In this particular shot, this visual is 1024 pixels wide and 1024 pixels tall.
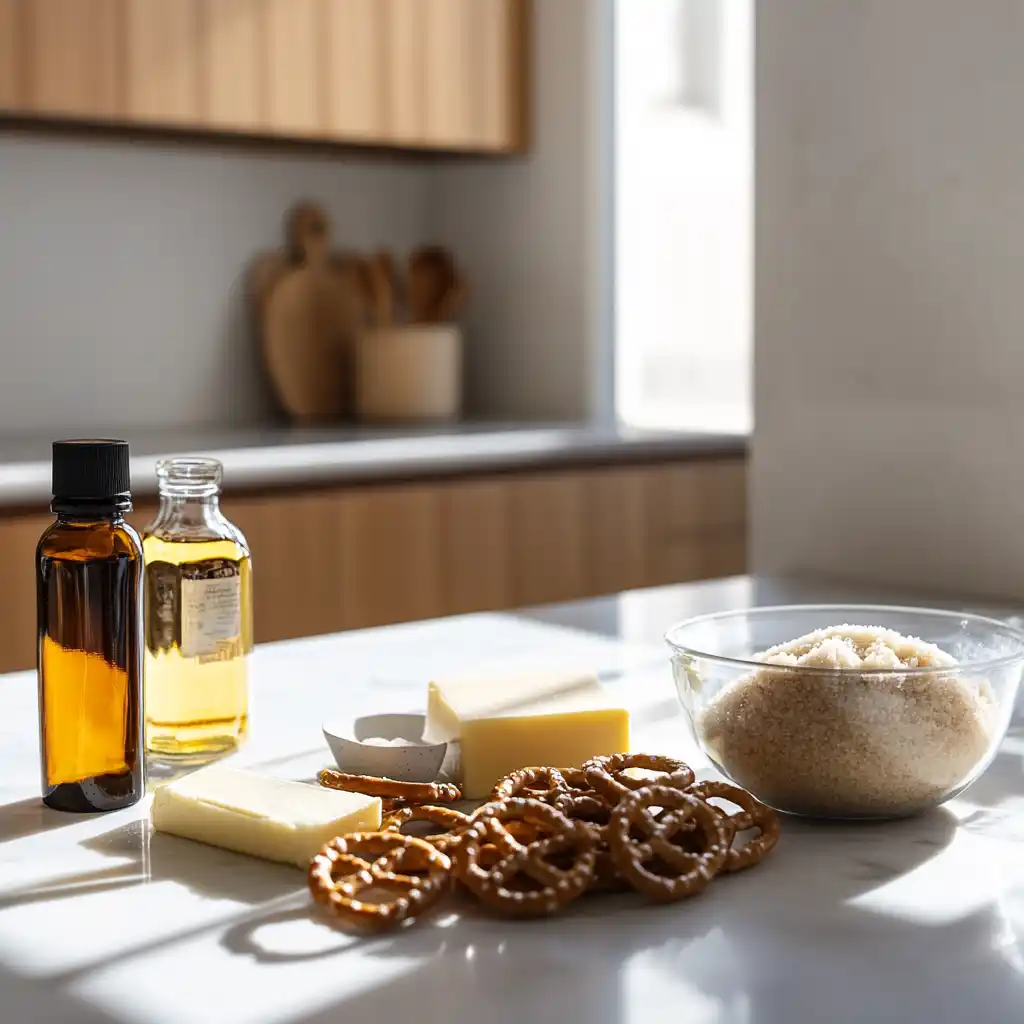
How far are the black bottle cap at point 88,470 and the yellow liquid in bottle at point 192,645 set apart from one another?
131 millimetres

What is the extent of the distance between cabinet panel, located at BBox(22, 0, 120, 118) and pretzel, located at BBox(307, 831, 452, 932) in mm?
2197

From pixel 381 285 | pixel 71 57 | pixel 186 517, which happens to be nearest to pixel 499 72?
pixel 381 285

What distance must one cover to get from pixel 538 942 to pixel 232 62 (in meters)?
2.48

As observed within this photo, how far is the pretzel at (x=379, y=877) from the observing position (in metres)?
0.69

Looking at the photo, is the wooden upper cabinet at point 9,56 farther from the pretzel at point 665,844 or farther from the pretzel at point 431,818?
the pretzel at point 665,844

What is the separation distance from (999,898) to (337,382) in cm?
276

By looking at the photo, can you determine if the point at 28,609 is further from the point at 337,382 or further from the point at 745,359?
the point at 745,359

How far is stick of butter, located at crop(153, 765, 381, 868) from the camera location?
769 mm

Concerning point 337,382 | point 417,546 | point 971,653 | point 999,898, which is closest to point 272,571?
point 417,546

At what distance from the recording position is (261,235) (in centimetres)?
334

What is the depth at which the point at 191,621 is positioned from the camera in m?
0.97

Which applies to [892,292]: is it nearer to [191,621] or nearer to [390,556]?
[191,621]

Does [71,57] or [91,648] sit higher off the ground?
[71,57]

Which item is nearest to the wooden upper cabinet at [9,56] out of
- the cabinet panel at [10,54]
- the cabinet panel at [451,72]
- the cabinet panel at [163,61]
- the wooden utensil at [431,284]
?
the cabinet panel at [10,54]
